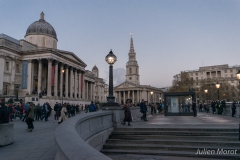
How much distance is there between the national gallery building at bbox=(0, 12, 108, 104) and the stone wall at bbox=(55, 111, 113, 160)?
26.7 metres

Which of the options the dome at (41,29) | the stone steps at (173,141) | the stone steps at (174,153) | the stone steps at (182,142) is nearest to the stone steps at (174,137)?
the stone steps at (173,141)

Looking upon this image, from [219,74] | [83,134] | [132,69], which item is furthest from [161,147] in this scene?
[132,69]

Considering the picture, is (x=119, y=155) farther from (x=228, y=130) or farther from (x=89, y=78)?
(x=89, y=78)

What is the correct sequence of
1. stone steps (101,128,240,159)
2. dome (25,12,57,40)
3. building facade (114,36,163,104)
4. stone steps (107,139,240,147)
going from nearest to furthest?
1. stone steps (101,128,240,159)
2. stone steps (107,139,240,147)
3. dome (25,12,57,40)
4. building facade (114,36,163,104)

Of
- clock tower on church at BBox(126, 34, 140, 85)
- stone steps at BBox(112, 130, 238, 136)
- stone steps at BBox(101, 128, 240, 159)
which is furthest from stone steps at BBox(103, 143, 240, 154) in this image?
clock tower on church at BBox(126, 34, 140, 85)

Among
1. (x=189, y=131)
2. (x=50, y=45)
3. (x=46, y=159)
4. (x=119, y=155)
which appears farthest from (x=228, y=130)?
(x=50, y=45)

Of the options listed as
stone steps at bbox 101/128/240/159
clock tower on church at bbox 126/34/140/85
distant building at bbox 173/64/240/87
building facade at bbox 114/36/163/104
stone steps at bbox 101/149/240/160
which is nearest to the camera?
A: stone steps at bbox 101/149/240/160

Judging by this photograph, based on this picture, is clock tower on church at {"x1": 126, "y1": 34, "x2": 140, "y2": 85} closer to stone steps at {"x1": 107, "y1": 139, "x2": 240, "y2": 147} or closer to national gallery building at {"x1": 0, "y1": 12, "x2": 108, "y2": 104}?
national gallery building at {"x1": 0, "y1": 12, "x2": 108, "y2": 104}

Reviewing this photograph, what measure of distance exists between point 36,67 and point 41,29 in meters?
13.0

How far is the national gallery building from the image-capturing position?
132 ft

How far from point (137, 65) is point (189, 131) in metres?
122

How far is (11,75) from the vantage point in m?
41.6

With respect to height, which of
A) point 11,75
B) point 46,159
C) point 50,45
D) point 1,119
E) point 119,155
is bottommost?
point 119,155

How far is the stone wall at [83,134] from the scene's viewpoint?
2562mm
